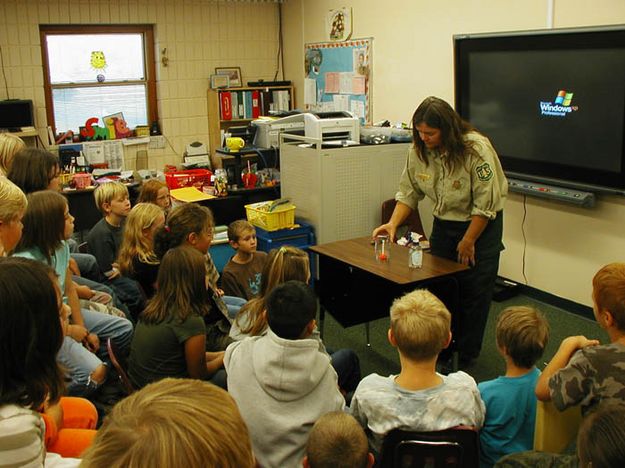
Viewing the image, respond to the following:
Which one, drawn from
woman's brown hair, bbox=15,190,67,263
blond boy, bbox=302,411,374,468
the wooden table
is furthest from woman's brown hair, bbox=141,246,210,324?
the wooden table

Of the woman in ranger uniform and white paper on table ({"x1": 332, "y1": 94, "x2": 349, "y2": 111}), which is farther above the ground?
white paper on table ({"x1": 332, "y1": 94, "x2": 349, "y2": 111})

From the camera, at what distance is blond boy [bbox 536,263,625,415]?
Result: 1.89 metres

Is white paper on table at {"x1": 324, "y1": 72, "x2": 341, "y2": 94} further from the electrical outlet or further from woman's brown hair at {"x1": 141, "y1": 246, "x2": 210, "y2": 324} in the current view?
woman's brown hair at {"x1": 141, "y1": 246, "x2": 210, "y2": 324}

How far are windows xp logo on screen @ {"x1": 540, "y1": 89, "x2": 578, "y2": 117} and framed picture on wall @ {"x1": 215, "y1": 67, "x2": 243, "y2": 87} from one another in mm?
3931

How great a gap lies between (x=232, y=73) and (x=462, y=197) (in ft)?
14.9

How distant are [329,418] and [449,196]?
6.70ft

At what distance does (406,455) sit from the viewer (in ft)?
5.93

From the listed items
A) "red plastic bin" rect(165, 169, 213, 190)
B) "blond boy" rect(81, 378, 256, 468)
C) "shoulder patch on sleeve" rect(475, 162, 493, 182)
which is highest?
"shoulder patch on sleeve" rect(475, 162, 493, 182)

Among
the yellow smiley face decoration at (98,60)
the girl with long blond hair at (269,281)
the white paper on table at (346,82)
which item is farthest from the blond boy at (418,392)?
A: the yellow smiley face decoration at (98,60)

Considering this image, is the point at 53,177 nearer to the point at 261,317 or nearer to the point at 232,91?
the point at 261,317

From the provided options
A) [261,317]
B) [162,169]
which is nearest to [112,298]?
[261,317]

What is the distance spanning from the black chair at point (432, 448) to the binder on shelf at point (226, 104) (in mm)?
5836

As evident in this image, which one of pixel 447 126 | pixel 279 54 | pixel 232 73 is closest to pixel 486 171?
pixel 447 126

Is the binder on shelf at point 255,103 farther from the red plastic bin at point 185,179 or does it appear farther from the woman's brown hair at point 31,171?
the woman's brown hair at point 31,171
